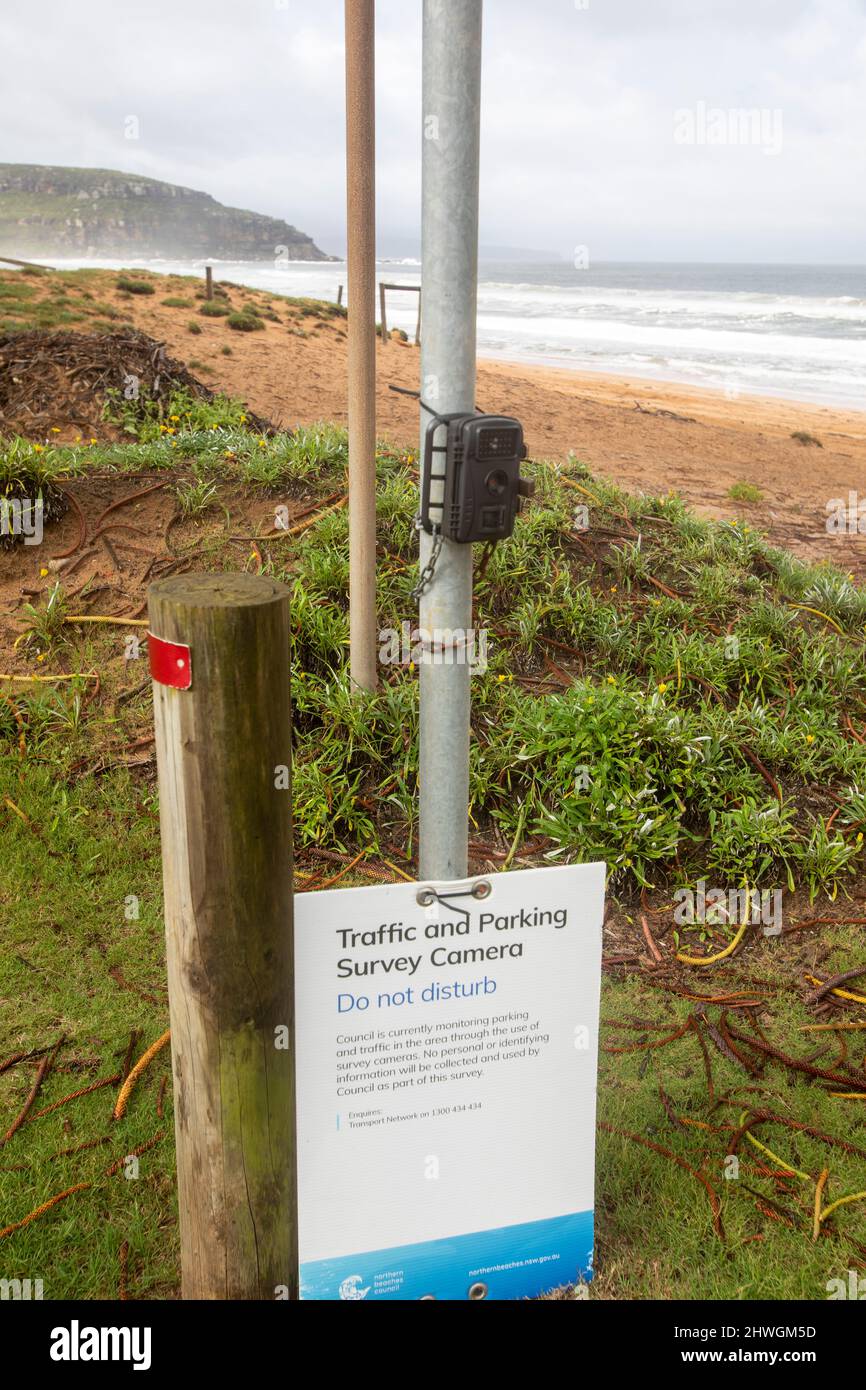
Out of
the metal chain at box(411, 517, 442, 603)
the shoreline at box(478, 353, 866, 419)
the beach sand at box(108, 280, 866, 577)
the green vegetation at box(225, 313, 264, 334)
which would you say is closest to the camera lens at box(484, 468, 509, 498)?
the metal chain at box(411, 517, 442, 603)

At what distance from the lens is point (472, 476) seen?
2018 millimetres

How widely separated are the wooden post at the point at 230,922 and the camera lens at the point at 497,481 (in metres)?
0.47

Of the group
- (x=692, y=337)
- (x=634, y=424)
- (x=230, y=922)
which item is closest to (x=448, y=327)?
(x=230, y=922)

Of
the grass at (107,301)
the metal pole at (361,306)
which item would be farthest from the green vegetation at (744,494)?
the grass at (107,301)

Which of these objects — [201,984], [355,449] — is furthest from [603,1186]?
[355,449]

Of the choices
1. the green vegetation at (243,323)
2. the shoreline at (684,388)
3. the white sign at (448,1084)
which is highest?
the green vegetation at (243,323)

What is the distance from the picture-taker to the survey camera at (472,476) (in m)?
2.00

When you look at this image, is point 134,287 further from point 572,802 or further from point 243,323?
point 572,802

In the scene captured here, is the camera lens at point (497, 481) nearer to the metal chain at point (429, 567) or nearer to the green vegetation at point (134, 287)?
the metal chain at point (429, 567)

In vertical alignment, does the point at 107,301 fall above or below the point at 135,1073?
above

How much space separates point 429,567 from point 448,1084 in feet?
3.55

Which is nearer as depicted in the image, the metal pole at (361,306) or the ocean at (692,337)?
the metal pole at (361,306)

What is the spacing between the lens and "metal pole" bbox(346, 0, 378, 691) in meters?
3.88
